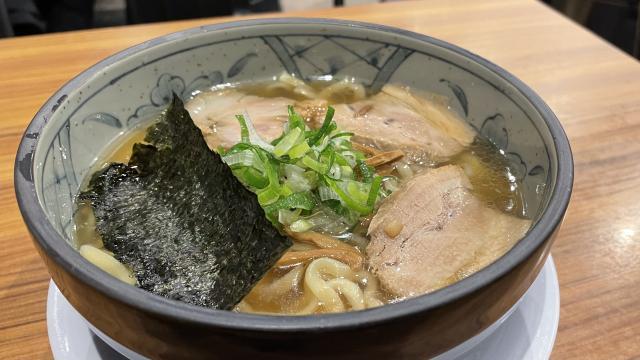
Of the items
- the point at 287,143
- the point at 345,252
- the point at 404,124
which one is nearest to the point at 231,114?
the point at 287,143

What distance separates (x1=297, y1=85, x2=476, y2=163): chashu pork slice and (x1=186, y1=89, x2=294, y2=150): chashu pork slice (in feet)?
0.22

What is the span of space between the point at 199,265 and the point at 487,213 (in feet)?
1.63

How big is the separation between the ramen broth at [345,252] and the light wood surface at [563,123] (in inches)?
6.8

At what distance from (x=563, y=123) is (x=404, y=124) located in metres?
0.53

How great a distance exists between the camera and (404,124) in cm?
125

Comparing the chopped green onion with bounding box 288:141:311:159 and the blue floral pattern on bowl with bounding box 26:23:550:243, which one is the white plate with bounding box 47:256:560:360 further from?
the chopped green onion with bounding box 288:141:311:159

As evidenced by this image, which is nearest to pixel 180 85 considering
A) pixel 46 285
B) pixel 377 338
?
pixel 46 285

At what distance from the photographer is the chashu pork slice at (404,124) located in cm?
120

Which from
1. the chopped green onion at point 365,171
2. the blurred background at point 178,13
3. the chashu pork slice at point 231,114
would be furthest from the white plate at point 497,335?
the blurred background at point 178,13

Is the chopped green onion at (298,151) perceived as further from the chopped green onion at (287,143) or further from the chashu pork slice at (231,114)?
the chashu pork slice at (231,114)

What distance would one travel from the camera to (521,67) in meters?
1.74

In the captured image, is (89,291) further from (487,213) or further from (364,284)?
(487,213)

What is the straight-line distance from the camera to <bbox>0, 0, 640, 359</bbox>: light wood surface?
38.7 inches

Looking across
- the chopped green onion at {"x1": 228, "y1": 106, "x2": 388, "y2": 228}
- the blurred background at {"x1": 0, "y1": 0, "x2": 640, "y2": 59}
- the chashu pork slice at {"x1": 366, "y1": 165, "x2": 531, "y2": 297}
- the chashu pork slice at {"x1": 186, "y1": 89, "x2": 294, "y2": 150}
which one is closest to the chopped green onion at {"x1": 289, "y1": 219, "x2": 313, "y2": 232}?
the chopped green onion at {"x1": 228, "y1": 106, "x2": 388, "y2": 228}
